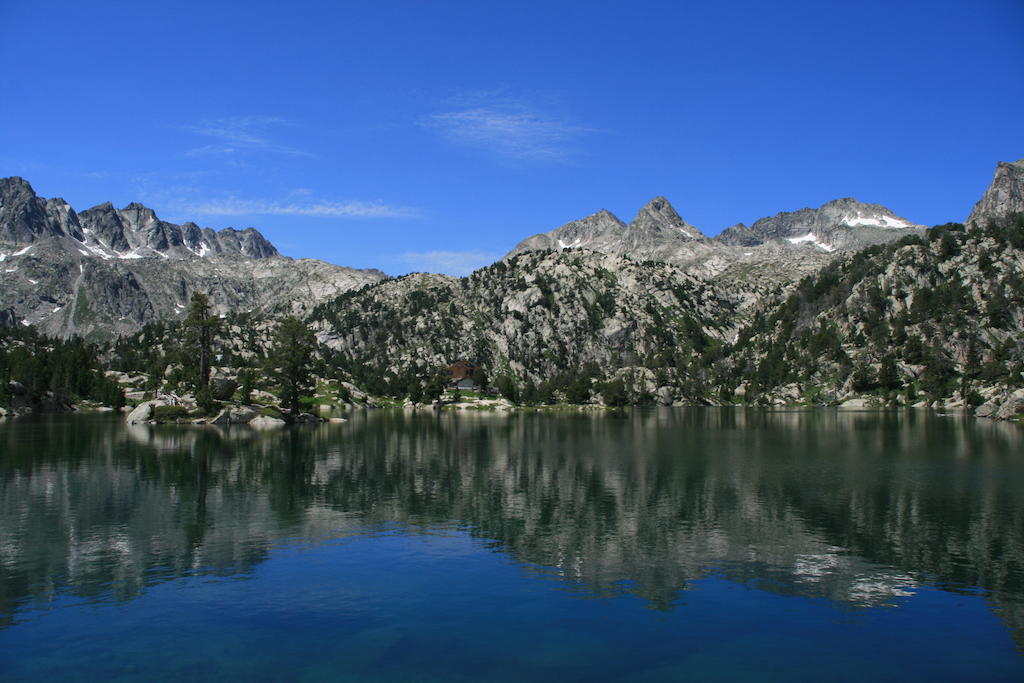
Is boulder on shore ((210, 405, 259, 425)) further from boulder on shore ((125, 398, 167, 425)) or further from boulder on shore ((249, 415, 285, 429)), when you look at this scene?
boulder on shore ((125, 398, 167, 425))

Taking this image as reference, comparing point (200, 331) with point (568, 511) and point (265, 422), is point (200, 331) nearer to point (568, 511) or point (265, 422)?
point (265, 422)

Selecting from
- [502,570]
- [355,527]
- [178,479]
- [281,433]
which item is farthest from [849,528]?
[281,433]

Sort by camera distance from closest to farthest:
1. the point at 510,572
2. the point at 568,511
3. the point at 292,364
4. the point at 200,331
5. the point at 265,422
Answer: the point at 510,572
the point at 568,511
the point at 265,422
the point at 292,364
the point at 200,331

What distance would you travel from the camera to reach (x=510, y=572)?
1549 inches

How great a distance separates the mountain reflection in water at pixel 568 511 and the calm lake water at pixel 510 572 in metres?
0.27

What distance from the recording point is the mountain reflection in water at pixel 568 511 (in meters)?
38.2

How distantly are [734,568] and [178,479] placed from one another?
52.9 meters

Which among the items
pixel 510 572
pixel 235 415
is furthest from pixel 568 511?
pixel 235 415

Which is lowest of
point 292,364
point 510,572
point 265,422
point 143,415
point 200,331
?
point 510,572

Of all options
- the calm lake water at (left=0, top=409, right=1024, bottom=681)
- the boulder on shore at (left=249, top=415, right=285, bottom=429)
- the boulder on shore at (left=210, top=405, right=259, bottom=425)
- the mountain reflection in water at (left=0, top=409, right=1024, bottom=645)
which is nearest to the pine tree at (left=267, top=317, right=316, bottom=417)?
the boulder on shore at (left=249, top=415, right=285, bottom=429)

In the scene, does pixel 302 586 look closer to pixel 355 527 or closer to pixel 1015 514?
pixel 355 527

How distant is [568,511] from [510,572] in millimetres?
17151

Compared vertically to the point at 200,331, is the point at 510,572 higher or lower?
lower

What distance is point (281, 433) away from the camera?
5182 inches
